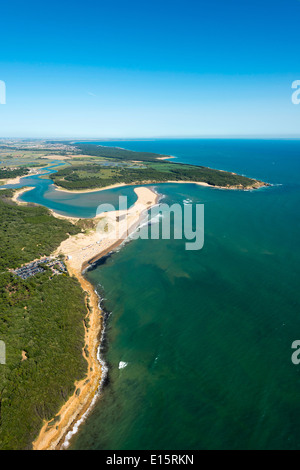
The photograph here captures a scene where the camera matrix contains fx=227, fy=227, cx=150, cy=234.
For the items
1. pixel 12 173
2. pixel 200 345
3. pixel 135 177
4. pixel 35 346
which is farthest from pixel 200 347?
pixel 12 173

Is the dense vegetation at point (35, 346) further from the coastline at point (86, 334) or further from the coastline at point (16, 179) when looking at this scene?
the coastline at point (16, 179)

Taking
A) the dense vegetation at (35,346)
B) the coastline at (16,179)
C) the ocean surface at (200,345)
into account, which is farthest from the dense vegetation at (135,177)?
the dense vegetation at (35,346)

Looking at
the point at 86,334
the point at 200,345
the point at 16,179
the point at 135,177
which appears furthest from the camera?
the point at 16,179

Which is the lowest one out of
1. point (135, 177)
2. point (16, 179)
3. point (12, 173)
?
point (16, 179)

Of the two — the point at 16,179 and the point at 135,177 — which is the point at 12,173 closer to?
the point at 16,179

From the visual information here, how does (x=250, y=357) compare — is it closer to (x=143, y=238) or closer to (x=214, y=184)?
(x=143, y=238)

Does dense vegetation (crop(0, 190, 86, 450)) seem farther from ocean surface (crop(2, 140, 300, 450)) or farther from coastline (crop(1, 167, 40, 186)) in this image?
coastline (crop(1, 167, 40, 186))
